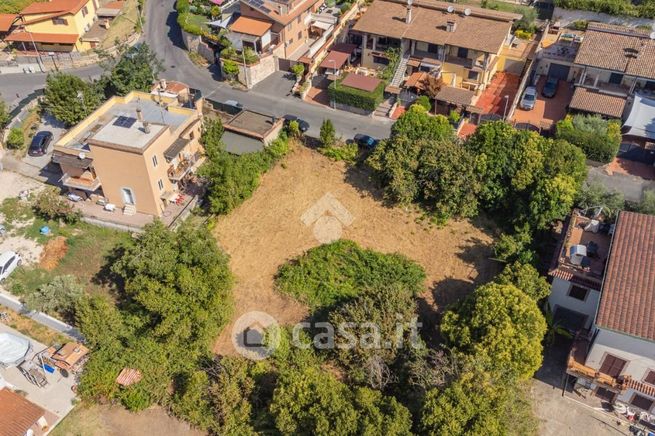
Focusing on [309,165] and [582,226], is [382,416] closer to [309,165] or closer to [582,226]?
[582,226]

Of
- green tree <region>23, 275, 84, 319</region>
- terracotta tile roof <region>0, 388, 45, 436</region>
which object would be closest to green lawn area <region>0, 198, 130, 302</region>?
green tree <region>23, 275, 84, 319</region>

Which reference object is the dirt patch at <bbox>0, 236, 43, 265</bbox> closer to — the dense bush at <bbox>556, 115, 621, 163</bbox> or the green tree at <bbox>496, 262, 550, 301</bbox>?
the green tree at <bbox>496, 262, 550, 301</bbox>

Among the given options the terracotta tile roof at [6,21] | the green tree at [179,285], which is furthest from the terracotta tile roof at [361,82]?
the terracotta tile roof at [6,21]

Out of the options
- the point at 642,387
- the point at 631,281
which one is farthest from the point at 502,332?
the point at 642,387

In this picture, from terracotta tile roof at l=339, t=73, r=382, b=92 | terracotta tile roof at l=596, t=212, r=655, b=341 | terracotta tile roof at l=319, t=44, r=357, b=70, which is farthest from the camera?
terracotta tile roof at l=319, t=44, r=357, b=70

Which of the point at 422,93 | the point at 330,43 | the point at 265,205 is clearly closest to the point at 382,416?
the point at 265,205

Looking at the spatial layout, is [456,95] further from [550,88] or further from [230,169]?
[230,169]
